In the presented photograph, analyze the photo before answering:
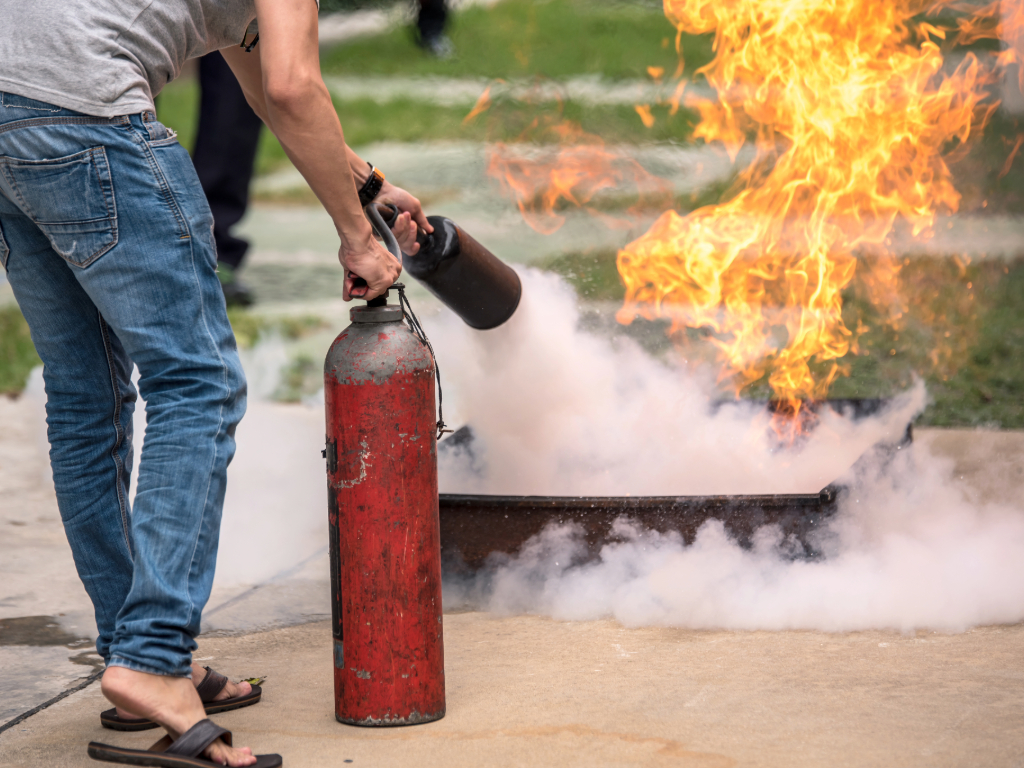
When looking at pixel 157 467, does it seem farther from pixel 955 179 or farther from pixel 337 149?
pixel 955 179

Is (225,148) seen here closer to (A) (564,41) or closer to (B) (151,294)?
(A) (564,41)

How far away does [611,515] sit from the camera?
2.90 meters

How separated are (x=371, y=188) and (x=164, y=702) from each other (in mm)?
1261

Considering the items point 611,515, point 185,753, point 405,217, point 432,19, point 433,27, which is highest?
point 432,19

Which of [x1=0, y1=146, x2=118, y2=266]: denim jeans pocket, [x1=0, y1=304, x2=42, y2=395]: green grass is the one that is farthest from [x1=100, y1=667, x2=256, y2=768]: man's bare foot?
[x1=0, y1=304, x2=42, y2=395]: green grass

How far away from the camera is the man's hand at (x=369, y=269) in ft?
7.48

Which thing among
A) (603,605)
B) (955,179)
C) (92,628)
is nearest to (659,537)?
(603,605)

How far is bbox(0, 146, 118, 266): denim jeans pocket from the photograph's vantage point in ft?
6.79

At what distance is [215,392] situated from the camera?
2188mm

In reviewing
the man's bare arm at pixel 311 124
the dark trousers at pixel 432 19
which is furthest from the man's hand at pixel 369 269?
the dark trousers at pixel 432 19

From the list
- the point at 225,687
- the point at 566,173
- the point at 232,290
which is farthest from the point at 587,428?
the point at 232,290

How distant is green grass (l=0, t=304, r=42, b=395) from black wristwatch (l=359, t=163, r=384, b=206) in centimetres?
297

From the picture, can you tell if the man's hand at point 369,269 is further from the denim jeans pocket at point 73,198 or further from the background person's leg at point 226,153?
the background person's leg at point 226,153

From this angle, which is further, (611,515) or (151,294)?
(611,515)
